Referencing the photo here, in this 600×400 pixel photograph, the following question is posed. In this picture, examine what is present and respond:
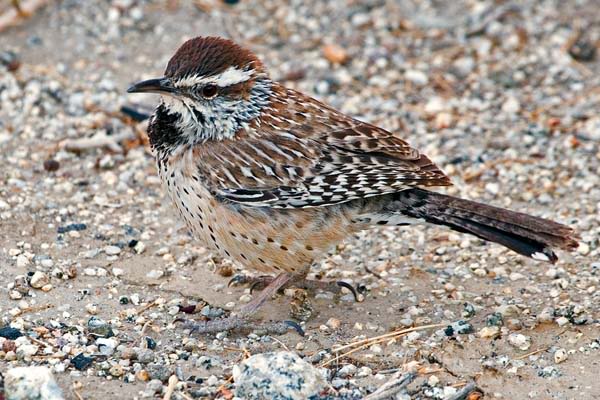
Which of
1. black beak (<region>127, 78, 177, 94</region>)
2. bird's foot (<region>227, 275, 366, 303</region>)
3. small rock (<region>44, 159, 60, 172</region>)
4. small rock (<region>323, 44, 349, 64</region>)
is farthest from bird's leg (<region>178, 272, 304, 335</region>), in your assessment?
small rock (<region>323, 44, 349, 64</region>)

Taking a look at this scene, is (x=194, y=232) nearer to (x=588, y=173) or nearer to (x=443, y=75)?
(x=588, y=173)

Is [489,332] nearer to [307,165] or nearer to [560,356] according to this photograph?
[560,356]

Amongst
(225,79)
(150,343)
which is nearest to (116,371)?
(150,343)

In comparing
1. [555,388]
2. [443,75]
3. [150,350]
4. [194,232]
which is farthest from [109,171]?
[555,388]

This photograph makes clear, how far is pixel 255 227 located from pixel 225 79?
2.56ft

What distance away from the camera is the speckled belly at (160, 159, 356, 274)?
5.18 m

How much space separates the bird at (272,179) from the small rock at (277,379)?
762 mm

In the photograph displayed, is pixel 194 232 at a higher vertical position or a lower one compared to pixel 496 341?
higher

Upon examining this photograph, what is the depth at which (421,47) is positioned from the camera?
331 inches

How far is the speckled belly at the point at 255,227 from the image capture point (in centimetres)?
518

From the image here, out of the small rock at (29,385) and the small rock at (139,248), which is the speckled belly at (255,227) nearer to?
the small rock at (139,248)

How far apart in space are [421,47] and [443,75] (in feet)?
1.40

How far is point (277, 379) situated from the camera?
14.6 ft

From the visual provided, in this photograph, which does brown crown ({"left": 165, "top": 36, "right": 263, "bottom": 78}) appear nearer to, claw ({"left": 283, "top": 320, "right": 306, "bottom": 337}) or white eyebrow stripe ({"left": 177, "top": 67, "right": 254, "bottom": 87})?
white eyebrow stripe ({"left": 177, "top": 67, "right": 254, "bottom": 87})
